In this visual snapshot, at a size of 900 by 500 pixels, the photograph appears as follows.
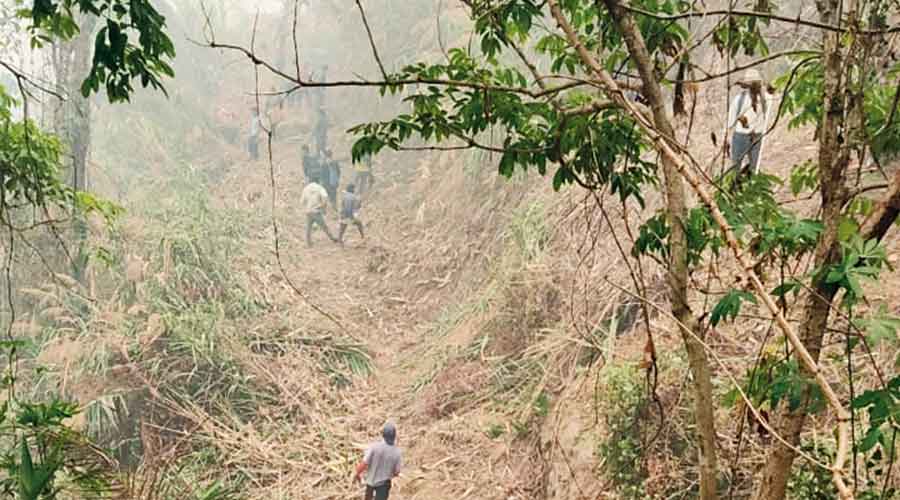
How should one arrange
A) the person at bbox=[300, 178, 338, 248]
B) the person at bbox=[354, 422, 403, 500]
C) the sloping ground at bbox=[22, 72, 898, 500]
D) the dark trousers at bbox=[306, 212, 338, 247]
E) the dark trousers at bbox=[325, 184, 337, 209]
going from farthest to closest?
the dark trousers at bbox=[325, 184, 337, 209]
the dark trousers at bbox=[306, 212, 338, 247]
the person at bbox=[300, 178, 338, 248]
the person at bbox=[354, 422, 403, 500]
the sloping ground at bbox=[22, 72, 898, 500]

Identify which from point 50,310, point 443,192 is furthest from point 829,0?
point 443,192

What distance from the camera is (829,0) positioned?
5.88ft

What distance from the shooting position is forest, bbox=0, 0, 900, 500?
70.3 inches

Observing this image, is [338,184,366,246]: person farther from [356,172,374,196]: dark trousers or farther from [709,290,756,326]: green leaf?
[709,290,756,326]: green leaf

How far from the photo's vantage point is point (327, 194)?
1277 centimetres

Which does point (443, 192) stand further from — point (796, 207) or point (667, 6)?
point (667, 6)

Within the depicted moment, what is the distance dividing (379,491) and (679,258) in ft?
12.6

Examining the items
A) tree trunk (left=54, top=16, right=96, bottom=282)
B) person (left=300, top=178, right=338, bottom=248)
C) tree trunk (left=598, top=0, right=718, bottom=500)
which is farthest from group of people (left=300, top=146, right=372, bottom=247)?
tree trunk (left=598, top=0, right=718, bottom=500)

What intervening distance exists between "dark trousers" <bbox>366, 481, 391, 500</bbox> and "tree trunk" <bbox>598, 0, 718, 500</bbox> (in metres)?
3.56

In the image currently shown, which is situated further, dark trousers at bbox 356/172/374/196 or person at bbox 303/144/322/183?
dark trousers at bbox 356/172/374/196

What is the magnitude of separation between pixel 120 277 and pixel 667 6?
7.14 metres

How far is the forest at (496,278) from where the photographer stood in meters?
1.79

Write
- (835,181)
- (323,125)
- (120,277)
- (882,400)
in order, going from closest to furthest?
(882,400) < (835,181) < (120,277) < (323,125)

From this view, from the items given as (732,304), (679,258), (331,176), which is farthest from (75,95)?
(732,304)
